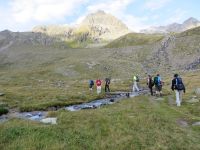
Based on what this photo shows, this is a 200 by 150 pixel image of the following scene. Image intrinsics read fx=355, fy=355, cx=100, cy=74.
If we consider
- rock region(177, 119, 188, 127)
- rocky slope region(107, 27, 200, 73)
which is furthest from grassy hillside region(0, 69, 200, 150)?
rocky slope region(107, 27, 200, 73)

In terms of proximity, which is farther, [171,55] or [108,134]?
[171,55]

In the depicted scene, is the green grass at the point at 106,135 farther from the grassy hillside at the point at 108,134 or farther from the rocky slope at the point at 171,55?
the rocky slope at the point at 171,55

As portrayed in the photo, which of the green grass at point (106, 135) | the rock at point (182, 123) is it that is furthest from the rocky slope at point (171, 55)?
the green grass at point (106, 135)

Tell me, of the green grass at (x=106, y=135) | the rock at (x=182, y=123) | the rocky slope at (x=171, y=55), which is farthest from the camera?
the rocky slope at (x=171, y=55)

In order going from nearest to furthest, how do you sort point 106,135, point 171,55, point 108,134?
point 106,135
point 108,134
point 171,55

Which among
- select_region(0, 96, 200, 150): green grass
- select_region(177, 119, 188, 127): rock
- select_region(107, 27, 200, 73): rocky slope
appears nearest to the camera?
select_region(0, 96, 200, 150): green grass

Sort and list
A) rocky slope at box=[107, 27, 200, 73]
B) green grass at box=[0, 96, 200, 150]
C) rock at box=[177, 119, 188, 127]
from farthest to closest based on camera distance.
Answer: rocky slope at box=[107, 27, 200, 73]
rock at box=[177, 119, 188, 127]
green grass at box=[0, 96, 200, 150]

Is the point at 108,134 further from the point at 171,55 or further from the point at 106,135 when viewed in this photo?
the point at 171,55

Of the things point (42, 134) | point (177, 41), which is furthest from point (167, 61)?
point (42, 134)

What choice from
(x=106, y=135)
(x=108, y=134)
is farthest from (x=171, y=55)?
(x=106, y=135)

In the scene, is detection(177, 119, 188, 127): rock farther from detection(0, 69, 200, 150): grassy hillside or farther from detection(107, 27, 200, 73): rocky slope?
Result: detection(107, 27, 200, 73): rocky slope

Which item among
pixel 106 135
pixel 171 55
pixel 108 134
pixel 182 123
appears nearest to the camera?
pixel 106 135

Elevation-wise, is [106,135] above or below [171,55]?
below

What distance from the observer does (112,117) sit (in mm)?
28375
